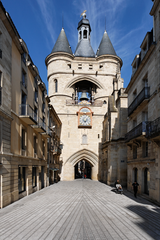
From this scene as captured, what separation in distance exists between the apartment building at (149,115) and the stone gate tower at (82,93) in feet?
42.4

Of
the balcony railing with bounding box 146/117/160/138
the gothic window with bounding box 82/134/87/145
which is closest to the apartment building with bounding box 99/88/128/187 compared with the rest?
the gothic window with bounding box 82/134/87/145

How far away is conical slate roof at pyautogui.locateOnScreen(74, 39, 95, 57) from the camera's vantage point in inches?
1666

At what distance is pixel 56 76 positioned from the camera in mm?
37906

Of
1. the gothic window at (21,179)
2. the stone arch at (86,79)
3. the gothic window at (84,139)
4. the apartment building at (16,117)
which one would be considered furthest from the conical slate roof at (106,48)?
the gothic window at (21,179)


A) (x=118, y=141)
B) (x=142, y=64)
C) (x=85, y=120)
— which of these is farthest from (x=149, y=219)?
(x=85, y=120)

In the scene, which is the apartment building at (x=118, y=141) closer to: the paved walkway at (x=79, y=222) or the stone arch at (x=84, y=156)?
the stone arch at (x=84, y=156)

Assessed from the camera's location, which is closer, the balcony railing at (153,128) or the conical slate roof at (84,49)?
the balcony railing at (153,128)

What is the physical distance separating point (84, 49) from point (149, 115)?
3162 centimetres

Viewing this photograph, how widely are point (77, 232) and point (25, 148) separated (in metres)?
9.95

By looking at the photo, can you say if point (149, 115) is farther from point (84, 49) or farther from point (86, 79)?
point (84, 49)

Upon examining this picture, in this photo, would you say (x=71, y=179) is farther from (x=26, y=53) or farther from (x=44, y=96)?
(x=26, y=53)

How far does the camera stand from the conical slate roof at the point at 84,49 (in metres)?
42.3

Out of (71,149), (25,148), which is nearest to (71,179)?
(71,149)

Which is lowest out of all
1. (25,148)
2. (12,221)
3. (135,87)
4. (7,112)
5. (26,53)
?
(12,221)
